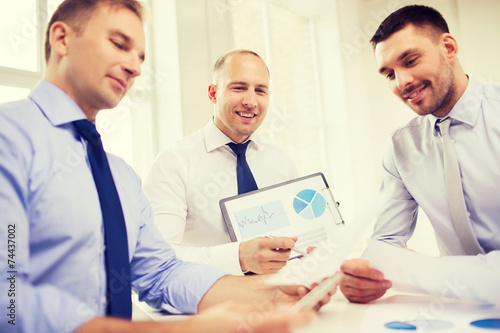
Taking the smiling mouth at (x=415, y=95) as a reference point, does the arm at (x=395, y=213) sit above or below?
below

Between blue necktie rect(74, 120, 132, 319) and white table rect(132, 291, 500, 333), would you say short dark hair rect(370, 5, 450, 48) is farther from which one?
blue necktie rect(74, 120, 132, 319)

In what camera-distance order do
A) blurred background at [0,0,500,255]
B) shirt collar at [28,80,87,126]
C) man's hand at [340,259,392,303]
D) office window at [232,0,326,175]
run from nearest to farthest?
shirt collar at [28,80,87,126]
man's hand at [340,259,392,303]
blurred background at [0,0,500,255]
office window at [232,0,326,175]

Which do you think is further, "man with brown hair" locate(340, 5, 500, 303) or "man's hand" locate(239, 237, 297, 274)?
"man with brown hair" locate(340, 5, 500, 303)

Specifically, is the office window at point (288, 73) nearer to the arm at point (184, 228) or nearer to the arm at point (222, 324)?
the arm at point (184, 228)

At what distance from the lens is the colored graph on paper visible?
1391mm

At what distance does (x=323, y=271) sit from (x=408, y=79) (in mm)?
954

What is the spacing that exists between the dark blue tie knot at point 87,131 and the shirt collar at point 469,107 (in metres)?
1.23

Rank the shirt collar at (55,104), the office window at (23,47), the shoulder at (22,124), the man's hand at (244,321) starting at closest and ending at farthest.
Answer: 1. the man's hand at (244,321)
2. the shoulder at (22,124)
3. the shirt collar at (55,104)
4. the office window at (23,47)

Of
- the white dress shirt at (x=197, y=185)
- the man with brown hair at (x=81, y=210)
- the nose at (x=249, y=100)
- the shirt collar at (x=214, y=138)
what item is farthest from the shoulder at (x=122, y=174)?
the nose at (x=249, y=100)

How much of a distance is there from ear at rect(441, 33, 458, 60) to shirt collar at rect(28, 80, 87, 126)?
1378 mm

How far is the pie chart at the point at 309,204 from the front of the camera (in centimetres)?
147

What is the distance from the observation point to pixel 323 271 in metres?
0.82

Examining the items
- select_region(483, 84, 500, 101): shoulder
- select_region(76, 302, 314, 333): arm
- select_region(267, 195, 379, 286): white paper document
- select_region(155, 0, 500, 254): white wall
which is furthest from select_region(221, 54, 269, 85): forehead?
select_region(155, 0, 500, 254): white wall

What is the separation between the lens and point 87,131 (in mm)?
852
